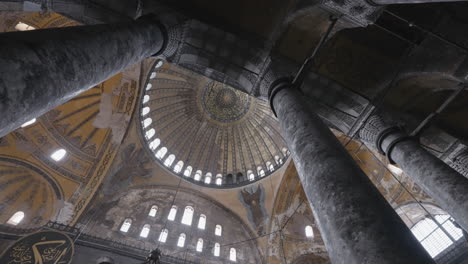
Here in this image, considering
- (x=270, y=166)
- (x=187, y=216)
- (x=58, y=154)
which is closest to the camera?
(x=58, y=154)

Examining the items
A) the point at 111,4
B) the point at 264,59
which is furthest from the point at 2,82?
the point at 264,59

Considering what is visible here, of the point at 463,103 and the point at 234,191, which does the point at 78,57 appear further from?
the point at 234,191

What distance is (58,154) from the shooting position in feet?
32.0

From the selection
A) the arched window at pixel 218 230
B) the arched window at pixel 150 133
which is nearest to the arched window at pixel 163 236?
the arched window at pixel 218 230

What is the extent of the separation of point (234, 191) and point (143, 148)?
534cm

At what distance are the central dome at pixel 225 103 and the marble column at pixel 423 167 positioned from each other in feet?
33.2

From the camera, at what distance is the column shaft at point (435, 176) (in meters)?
3.70

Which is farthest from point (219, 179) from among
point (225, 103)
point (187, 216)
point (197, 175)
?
point (225, 103)

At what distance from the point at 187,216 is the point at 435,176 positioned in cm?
1043

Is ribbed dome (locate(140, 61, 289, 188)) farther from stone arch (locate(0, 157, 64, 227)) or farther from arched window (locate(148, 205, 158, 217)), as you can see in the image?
stone arch (locate(0, 157, 64, 227))

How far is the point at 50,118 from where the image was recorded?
9.70 metres

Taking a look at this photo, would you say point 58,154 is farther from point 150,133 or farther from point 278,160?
point 278,160

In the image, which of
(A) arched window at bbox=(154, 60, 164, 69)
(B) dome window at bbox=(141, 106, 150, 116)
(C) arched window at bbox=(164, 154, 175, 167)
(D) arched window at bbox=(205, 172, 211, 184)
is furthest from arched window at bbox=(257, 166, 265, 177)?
(A) arched window at bbox=(154, 60, 164, 69)

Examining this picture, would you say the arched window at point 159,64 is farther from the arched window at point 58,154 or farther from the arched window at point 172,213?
the arched window at point 172,213
